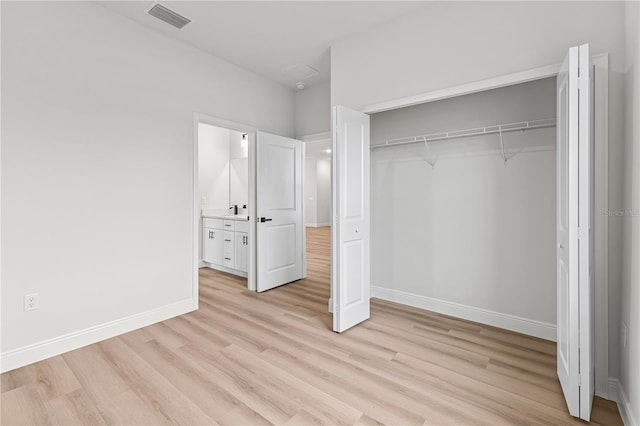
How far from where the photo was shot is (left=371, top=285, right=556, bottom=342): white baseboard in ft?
8.90

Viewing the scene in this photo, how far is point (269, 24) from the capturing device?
9.88 ft

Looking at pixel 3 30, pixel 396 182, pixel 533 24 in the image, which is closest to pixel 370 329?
pixel 396 182

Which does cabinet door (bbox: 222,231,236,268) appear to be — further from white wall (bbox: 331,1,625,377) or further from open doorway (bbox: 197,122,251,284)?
white wall (bbox: 331,1,625,377)

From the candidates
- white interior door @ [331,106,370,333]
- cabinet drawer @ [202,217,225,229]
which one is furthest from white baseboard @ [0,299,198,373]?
cabinet drawer @ [202,217,225,229]

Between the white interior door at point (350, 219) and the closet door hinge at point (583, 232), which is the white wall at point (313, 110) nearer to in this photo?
the white interior door at point (350, 219)

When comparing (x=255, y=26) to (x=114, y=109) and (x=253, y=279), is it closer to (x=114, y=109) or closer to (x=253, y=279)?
(x=114, y=109)

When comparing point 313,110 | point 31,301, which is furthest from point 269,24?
point 31,301

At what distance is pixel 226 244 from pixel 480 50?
4130 mm

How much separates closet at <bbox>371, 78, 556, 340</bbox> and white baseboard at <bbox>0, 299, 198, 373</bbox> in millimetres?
2292

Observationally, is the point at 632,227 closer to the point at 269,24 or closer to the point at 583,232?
the point at 583,232

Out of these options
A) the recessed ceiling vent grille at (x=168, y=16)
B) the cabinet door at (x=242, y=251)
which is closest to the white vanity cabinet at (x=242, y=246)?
the cabinet door at (x=242, y=251)

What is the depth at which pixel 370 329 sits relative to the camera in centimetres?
292

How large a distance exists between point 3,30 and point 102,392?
8.53 feet

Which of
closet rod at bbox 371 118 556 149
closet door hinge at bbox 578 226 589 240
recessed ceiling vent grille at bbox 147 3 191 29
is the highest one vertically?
recessed ceiling vent grille at bbox 147 3 191 29
